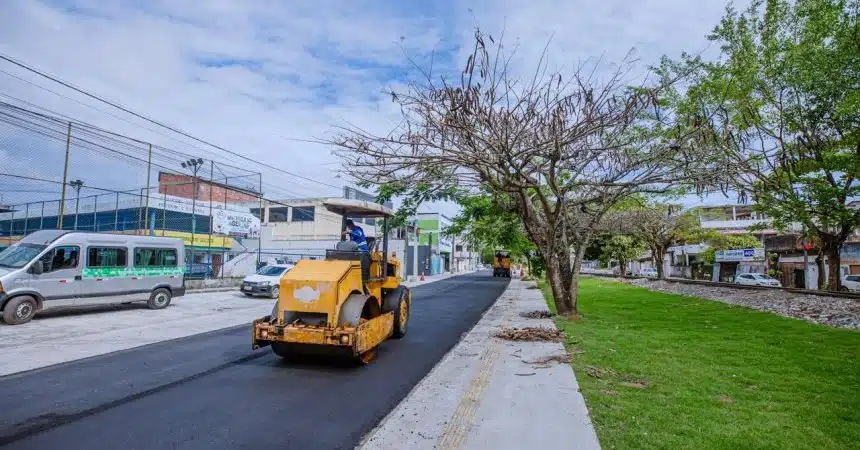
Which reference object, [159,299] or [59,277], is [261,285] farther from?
[59,277]

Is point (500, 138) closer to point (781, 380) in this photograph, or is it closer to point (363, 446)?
point (781, 380)

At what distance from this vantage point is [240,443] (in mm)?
4277

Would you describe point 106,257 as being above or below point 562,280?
above

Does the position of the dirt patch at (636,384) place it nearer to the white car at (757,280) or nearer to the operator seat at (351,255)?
the operator seat at (351,255)

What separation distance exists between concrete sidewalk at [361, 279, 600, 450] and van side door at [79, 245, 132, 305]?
10408 mm

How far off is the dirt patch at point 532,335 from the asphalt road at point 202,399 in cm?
181

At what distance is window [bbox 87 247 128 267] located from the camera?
42.7 ft

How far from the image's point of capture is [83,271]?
12.8 metres

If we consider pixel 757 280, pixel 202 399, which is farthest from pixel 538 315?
pixel 757 280

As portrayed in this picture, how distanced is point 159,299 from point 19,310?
159 inches

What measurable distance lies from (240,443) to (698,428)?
13.2ft

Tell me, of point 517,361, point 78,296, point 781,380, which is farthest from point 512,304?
point 78,296

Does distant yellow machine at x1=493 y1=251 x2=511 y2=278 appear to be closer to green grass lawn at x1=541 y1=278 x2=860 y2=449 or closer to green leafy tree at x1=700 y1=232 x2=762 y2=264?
green leafy tree at x1=700 y1=232 x2=762 y2=264

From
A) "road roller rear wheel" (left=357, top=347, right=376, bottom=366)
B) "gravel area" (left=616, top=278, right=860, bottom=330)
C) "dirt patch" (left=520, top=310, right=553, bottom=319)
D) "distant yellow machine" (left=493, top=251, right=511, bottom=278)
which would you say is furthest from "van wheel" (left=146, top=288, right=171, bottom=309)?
"distant yellow machine" (left=493, top=251, right=511, bottom=278)
